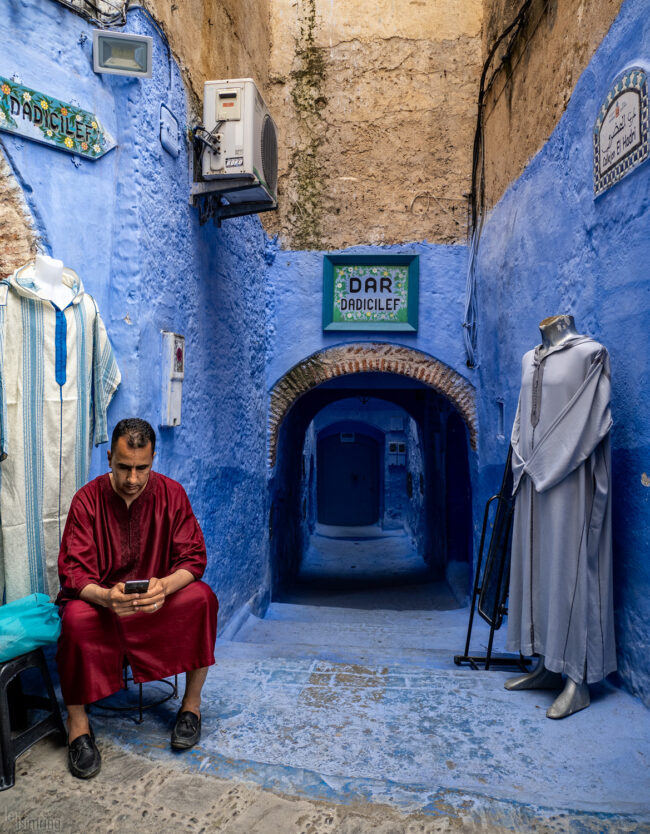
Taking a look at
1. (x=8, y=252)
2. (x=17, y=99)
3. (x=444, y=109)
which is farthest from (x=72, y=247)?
(x=444, y=109)

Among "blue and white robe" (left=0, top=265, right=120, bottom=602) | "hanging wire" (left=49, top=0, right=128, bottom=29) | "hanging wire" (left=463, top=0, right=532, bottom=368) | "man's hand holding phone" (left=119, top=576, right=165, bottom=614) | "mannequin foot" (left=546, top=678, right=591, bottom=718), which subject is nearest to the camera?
"man's hand holding phone" (left=119, top=576, right=165, bottom=614)

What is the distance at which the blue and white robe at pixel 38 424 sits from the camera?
8.52 feet

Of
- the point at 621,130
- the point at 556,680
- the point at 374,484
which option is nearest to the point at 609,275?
the point at 621,130

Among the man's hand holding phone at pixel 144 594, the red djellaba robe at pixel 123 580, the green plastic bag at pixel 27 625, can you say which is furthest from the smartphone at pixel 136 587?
the green plastic bag at pixel 27 625

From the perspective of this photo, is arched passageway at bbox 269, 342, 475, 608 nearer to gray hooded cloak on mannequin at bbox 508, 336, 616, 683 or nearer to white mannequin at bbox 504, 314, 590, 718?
white mannequin at bbox 504, 314, 590, 718

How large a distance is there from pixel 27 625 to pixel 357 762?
1247mm

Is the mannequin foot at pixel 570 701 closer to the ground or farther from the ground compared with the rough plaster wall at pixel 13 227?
closer to the ground

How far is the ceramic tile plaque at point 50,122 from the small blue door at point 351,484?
14.1 meters

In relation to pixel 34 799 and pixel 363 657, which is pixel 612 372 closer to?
pixel 363 657

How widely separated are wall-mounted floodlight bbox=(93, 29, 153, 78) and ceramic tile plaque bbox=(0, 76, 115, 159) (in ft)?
0.82

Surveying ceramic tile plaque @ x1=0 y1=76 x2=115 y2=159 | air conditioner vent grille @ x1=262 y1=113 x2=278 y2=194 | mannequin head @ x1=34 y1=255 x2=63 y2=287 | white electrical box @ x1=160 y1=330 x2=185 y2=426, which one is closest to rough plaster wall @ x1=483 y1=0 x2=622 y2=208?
air conditioner vent grille @ x1=262 y1=113 x2=278 y2=194

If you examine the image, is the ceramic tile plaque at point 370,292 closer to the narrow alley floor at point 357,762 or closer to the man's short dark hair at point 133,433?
the narrow alley floor at point 357,762

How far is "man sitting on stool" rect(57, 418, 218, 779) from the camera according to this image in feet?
7.38

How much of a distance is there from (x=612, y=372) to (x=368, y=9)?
502cm
